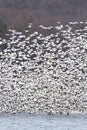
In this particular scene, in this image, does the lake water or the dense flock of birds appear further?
the dense flock of birds

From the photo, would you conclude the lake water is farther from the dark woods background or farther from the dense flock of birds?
A: the dark woods background

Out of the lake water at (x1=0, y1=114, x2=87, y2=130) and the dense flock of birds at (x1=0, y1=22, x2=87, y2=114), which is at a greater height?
the dense flock of birds at (x1=0, y1=22, x2=87, y2=114)

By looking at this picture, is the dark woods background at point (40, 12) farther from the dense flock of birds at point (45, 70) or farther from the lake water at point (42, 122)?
the lake water at point (42, 122)

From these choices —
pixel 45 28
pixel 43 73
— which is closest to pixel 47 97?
pixel 43 73

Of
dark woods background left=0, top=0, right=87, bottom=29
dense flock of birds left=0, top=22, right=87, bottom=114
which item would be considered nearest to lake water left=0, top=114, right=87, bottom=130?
dense flock of birds left=0, top=22, right=87, bottom=114

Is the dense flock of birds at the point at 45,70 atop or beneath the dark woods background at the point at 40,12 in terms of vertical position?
beneath

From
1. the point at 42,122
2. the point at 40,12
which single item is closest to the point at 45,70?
the point at 40,12

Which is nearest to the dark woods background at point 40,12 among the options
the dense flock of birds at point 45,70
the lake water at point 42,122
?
the dense flock of birds at point 45,70
